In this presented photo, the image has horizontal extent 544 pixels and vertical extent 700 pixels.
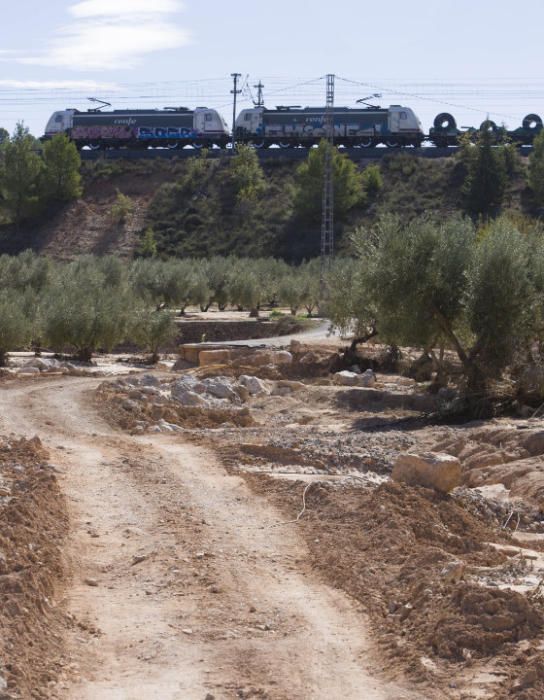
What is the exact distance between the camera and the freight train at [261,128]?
75312 mm

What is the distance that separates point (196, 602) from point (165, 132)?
74387 millimetres

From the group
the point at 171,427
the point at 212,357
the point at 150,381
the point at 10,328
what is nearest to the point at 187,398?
the point at 150,381

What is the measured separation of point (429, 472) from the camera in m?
11.0

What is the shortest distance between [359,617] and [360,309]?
60.8 feet

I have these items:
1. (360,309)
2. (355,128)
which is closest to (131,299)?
(360,309)

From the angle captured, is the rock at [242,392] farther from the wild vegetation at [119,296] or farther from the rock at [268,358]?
the wild vegetation at [119,296]

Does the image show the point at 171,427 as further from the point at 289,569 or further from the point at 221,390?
the point at 289,569

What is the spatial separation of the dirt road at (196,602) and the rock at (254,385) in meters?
10.8

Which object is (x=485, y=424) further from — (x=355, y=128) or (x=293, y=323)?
(x=355, y=128)

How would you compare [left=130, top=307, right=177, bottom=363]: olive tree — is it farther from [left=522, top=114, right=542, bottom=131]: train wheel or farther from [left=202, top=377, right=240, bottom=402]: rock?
[left=522, top=114, right=542, bottom=131]: train wheel

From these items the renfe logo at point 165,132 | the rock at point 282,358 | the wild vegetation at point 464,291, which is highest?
the renfe logo at point 165,132

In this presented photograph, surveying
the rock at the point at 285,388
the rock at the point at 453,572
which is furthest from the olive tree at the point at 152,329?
the rock at the point at 453,572

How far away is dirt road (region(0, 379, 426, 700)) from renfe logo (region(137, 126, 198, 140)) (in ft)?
227

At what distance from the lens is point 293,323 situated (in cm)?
3994
